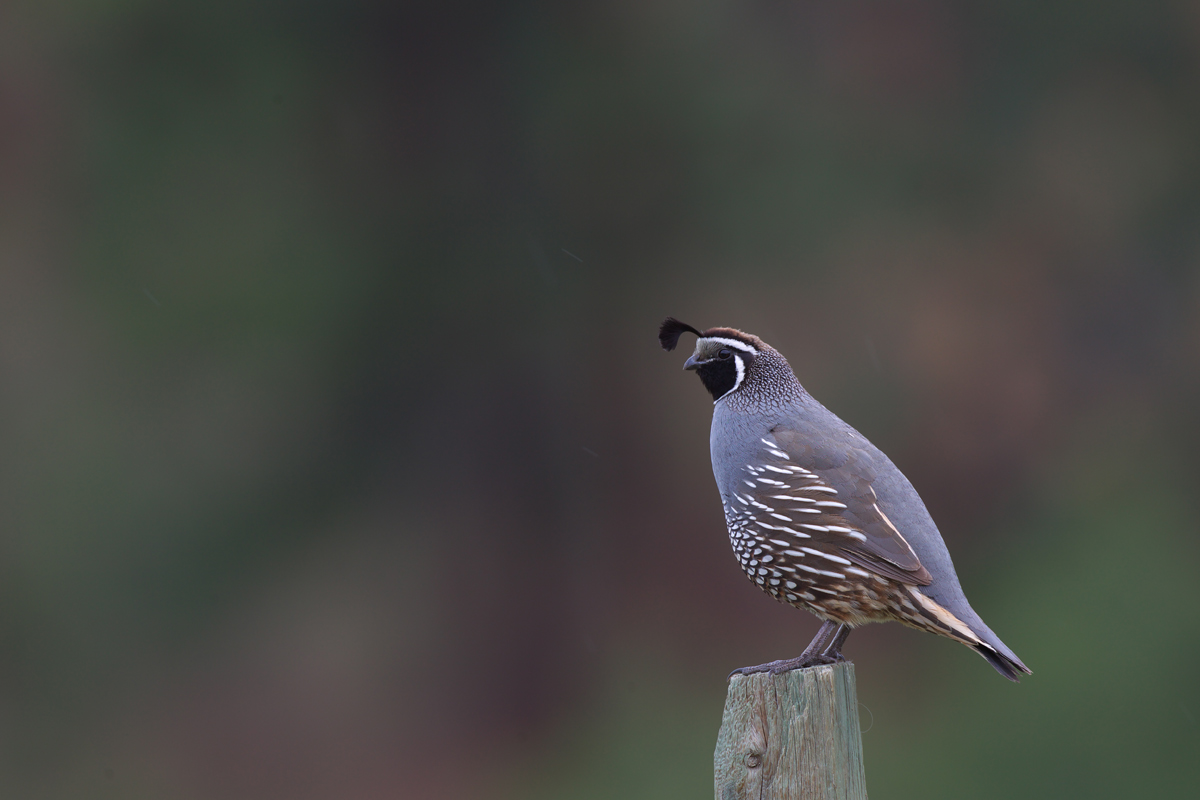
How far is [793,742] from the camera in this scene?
2818mm

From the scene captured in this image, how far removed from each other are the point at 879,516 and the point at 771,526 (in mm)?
331

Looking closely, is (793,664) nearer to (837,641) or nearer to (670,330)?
(837,641)

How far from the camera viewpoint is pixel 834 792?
9.08 feet

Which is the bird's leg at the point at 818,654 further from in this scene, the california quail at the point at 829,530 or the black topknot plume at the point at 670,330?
the black topknot plume at the point at 670,330

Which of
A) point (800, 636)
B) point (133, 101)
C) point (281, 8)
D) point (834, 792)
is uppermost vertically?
point (281, 8)

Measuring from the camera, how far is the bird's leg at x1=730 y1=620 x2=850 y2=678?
333 centimetres

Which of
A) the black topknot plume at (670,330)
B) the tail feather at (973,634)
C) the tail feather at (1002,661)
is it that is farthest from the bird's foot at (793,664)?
the black topknot plume at (670,330)

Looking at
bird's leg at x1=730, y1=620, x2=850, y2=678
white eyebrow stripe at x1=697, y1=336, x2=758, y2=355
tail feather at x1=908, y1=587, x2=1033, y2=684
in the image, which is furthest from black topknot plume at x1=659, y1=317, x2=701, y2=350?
tail feather at x1=908, y1=587, x2=1033, y2=684

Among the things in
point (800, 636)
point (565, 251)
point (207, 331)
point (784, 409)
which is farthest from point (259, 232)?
point (784, 409)

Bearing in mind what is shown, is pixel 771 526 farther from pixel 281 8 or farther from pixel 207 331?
pixel 281 8

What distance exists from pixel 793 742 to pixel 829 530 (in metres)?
0.87

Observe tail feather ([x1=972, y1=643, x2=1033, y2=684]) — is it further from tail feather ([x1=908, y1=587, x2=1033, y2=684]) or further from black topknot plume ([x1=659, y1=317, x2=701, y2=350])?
black topknot plume ([x1=659, y1=317, x2=701, y2=350])

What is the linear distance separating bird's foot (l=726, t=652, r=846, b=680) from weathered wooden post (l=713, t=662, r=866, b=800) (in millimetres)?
313

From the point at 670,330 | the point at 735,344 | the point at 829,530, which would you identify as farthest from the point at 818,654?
the point at 670,330
